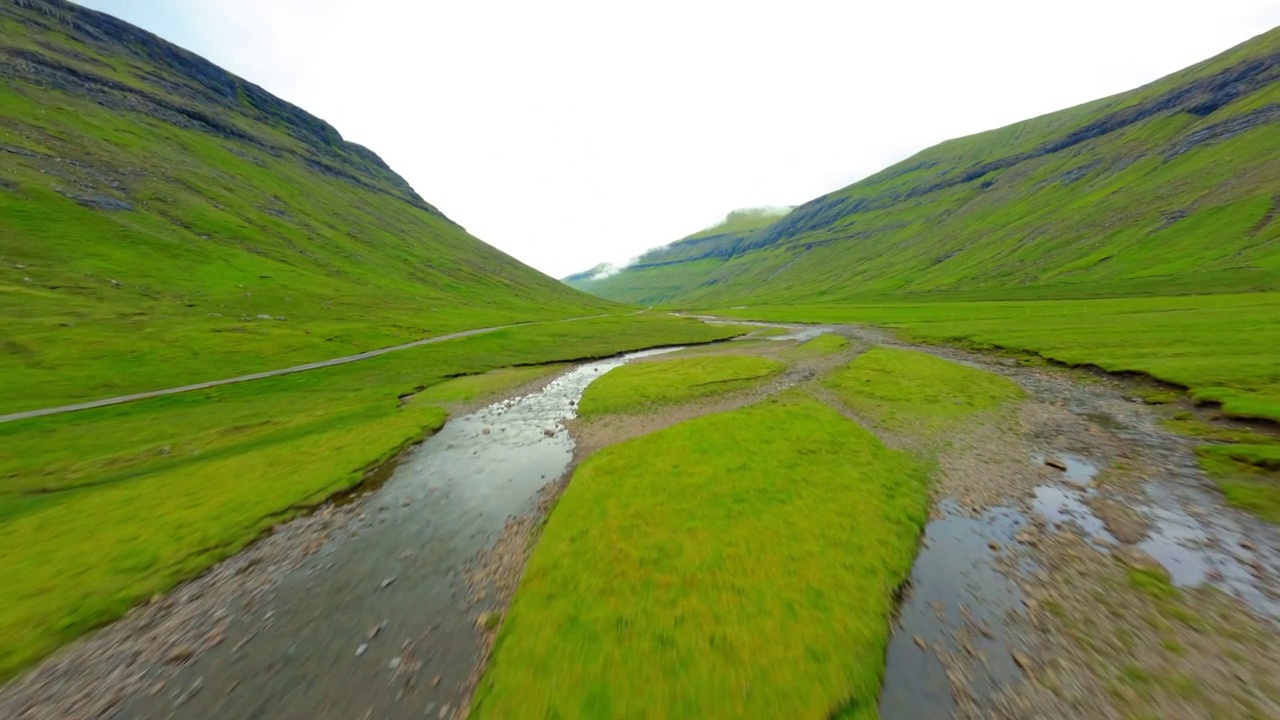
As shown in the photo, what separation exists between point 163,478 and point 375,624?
Answer: 23687mm

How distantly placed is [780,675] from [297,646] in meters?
15.9

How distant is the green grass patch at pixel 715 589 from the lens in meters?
11.3

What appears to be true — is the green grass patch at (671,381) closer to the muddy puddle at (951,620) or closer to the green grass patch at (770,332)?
the muddy puddle at (951,620)

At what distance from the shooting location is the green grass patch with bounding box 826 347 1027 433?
113ft

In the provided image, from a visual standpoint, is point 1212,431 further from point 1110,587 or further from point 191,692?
point 191,692

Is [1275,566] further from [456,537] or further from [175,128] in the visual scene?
[175,128]

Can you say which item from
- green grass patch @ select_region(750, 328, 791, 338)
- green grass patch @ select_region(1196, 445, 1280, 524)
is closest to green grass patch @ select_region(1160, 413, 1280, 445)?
green grass patch @ select_region(1196, 445, 1280, 524)

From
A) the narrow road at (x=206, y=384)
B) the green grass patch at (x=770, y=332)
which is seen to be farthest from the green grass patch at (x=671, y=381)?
the narrow road at (x=206, y=384)

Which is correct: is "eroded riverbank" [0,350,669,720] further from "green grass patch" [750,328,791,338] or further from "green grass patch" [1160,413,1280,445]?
"green grass patch" [750,328,791,338]

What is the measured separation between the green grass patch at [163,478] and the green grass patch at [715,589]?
15959 mm

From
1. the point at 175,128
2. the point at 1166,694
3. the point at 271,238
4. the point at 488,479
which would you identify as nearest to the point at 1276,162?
the point at 1166,694

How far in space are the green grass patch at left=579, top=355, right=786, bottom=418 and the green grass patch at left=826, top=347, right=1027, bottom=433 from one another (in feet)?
32.2

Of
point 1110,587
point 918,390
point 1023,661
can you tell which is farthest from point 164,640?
point 918,390

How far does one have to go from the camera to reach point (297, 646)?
47.5 ft
